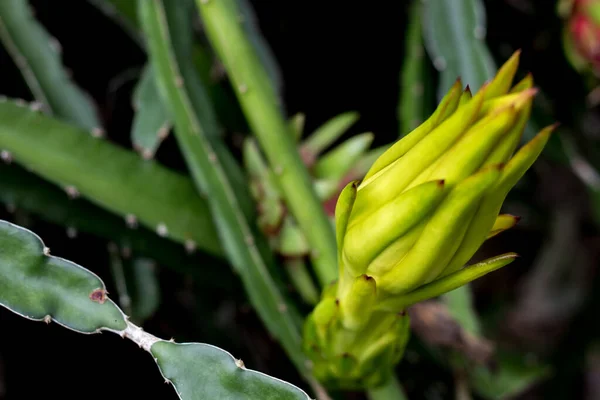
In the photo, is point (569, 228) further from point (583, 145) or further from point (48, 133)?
point (48, 133)

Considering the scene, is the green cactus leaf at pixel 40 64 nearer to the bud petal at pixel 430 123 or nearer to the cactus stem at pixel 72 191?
the cactus stem at pixel 72 191

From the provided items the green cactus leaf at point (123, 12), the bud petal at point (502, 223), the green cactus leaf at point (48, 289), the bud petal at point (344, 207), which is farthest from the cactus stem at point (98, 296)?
the green cactus leaf at point (123, 12)

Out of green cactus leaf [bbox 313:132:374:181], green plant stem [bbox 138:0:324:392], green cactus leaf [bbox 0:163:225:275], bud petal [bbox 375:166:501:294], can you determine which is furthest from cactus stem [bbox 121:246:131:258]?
bud petal [bbox 375:166:501:294]

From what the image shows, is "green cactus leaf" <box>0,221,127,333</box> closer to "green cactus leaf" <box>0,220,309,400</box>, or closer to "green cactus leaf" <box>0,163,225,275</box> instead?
"green cactus leaf" <box>0,220,309,400</box>

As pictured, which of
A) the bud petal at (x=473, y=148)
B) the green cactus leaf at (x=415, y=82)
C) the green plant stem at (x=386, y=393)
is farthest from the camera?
the green cactus leaf at (x=415, y=82)

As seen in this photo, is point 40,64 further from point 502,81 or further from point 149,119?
point 502,81

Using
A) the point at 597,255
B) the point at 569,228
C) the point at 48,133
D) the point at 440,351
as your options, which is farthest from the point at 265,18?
the point at 597,255

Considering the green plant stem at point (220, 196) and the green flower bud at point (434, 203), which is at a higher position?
the green flower bud at point (434, 203)
